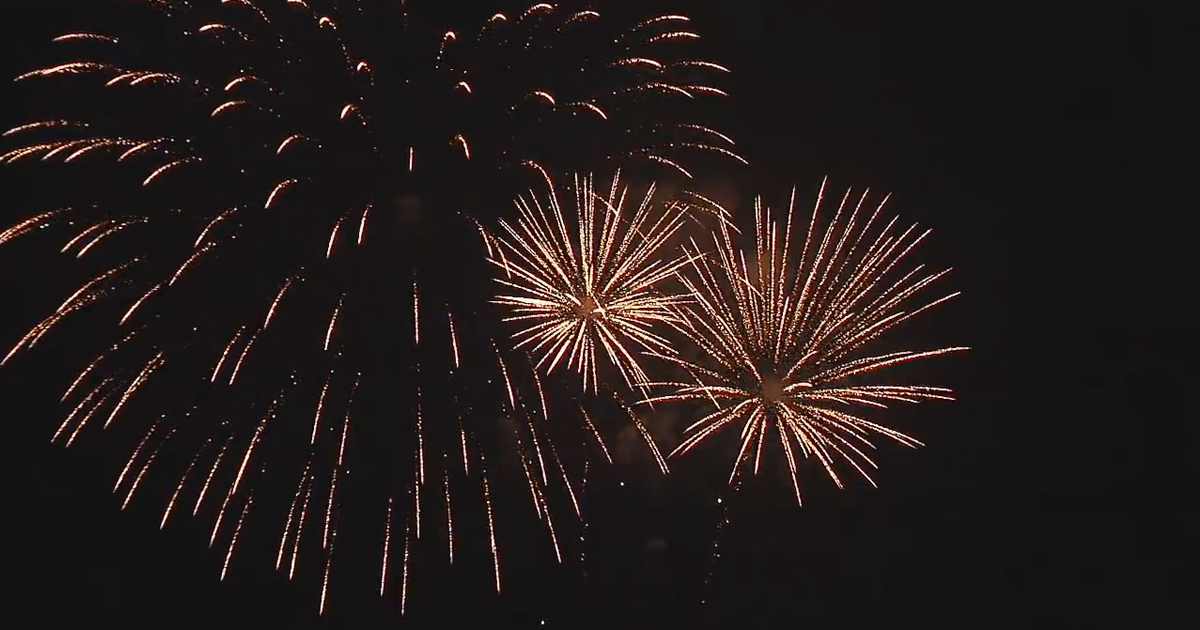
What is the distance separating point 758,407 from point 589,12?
5468 mm

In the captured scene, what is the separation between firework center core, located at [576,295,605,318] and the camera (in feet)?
41.4

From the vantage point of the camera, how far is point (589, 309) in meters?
12.7

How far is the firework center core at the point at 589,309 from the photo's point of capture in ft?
41.4

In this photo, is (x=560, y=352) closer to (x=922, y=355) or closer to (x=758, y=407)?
(x=758, y=407)

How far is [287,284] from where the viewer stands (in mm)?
12133

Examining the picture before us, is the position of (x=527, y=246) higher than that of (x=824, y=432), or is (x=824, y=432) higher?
(x=527, y=246)

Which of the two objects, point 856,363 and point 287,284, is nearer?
point 287,284

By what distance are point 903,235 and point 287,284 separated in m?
8.22

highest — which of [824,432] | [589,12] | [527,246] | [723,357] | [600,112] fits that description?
[589,12]

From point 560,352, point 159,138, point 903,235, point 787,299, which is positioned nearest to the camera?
point 159,138

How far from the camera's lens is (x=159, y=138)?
11648 mm

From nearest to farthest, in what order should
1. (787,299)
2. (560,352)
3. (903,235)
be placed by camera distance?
Result: 1. (560,352)
2. (787,299)
3. (903,235)

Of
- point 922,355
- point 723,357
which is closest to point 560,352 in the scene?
point 723,357

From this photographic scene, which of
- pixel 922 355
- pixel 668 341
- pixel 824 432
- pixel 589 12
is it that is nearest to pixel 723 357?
pixel 668 341
